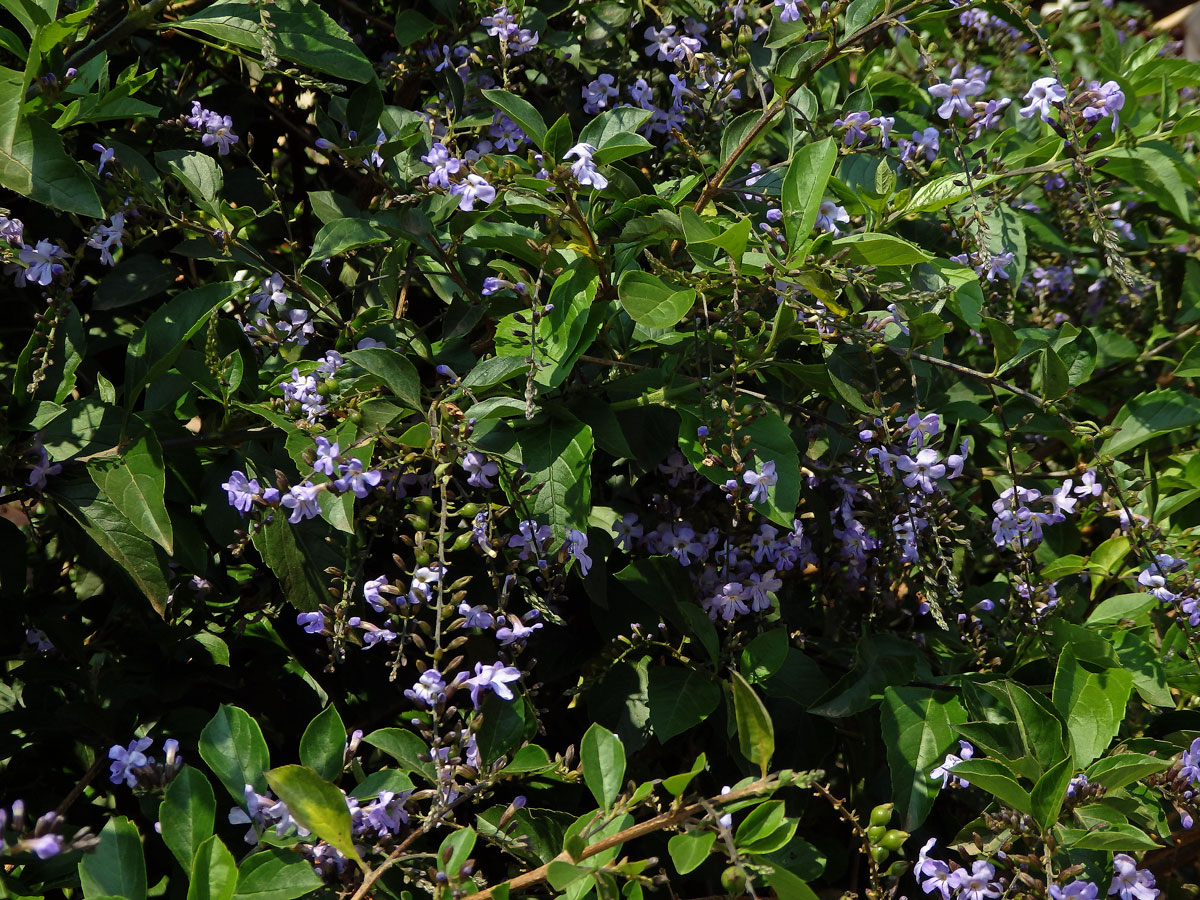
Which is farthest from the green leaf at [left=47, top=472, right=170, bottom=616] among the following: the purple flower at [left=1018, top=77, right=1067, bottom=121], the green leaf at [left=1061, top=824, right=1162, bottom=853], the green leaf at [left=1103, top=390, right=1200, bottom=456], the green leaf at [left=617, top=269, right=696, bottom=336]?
the green leaf at [left=1103, top=390, right=1200, bottom=456]

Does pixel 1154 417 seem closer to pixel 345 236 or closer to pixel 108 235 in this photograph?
pixel 345 236

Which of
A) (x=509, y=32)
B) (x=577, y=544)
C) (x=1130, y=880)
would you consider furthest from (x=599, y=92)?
(x=1130, y=880)

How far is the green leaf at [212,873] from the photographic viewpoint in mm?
1279

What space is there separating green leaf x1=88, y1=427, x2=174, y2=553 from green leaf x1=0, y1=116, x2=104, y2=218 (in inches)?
13.3

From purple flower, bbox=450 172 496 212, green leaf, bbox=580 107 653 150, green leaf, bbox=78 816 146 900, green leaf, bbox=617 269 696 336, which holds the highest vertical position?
green leaf, bbox=580 107 653 150

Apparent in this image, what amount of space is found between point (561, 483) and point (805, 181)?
→ 22.1 inches

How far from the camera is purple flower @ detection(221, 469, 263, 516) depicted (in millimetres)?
1515

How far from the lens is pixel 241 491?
60.1 inches

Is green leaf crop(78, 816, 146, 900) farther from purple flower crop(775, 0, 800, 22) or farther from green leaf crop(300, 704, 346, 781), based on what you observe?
purple flower crop(775, 0, 800, 22)

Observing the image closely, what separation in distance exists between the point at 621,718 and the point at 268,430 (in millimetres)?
762

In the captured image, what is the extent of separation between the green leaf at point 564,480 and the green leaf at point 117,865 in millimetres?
673

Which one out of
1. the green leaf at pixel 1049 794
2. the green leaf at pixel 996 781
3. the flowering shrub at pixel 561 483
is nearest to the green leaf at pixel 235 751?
the flowering shrub at pixel 561 483

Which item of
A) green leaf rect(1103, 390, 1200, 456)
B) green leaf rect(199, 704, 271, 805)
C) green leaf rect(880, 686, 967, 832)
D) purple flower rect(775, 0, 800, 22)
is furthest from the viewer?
green leaf rect(1103, 390, 1200, 456)

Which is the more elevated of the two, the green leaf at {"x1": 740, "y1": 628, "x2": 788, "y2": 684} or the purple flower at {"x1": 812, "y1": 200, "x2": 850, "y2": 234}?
the purple flower at {"x1": 812, "y1": 200, "x2": 850, "y2": 234}
